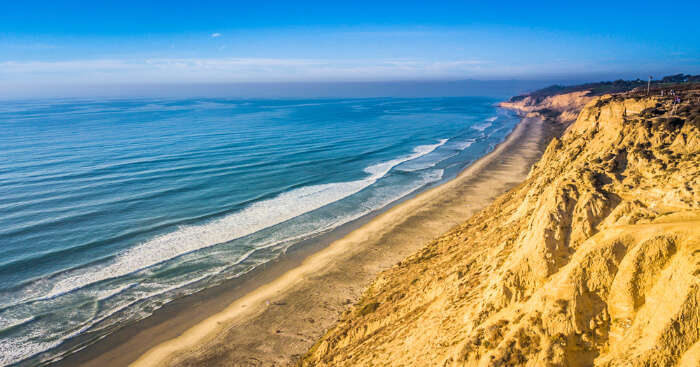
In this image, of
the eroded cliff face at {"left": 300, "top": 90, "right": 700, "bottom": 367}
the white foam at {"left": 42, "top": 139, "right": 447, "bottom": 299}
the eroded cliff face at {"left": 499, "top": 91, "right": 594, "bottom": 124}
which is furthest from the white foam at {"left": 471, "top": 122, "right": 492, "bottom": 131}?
the eroded cliff face at {"left": 300, "top": 90, "right": 700, "bottom": 367}

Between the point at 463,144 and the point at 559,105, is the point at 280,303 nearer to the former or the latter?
the point at 463,144

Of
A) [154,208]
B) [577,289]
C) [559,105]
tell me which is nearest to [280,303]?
[577,289]

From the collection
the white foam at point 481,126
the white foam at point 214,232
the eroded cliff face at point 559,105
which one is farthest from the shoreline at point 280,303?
the eroded cliff face at point 559,105

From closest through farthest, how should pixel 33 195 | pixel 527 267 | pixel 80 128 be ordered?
pixel 527 267
pixel 33 195
pixel 80 128

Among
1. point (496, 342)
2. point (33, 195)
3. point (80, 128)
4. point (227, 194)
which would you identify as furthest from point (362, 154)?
point (80, 128)

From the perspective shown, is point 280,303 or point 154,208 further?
point 154,208

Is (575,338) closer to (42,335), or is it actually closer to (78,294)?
(42,335)
